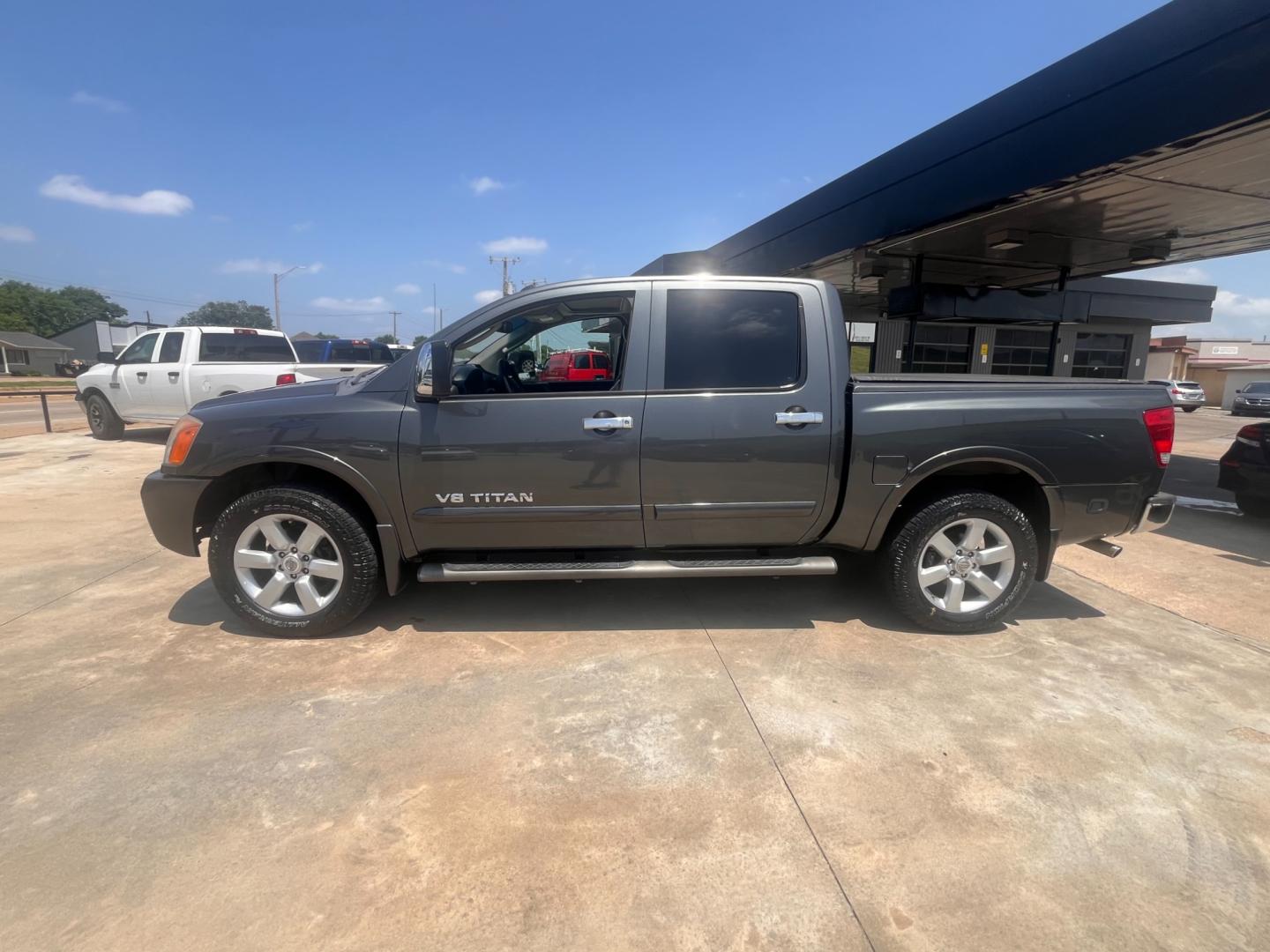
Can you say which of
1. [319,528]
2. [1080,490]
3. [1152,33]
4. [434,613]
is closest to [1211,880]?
[1080,490]

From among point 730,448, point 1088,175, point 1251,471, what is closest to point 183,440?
point 730,448

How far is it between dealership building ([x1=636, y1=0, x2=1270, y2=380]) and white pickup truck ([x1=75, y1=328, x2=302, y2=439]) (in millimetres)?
6563

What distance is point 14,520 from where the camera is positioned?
20.0ft

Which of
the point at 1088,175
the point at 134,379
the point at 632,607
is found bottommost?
the point at 632,607

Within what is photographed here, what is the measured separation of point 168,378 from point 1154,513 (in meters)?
12.7

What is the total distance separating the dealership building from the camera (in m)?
4.89

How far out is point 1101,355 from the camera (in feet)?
81.7

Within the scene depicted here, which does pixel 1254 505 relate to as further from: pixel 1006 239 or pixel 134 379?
pixel 134 379

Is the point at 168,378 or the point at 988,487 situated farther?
the point at 168,378

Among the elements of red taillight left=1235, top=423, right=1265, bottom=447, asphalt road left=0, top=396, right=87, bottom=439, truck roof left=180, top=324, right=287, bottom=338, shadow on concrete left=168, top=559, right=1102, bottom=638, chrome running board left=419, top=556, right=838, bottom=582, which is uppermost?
truck roof left=180, top=324, right=287, bottom=338

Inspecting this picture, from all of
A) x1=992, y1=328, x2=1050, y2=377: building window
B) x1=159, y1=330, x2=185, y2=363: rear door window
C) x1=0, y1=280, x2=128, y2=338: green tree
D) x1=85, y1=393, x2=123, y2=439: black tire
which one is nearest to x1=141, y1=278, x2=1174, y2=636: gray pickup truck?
x1=159, y1=330, x2=185, y2=363: rear door window

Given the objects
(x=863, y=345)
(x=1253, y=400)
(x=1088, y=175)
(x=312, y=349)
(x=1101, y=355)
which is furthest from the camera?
(x=1101, y=355)

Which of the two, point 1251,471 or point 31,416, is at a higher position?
point 1251,471

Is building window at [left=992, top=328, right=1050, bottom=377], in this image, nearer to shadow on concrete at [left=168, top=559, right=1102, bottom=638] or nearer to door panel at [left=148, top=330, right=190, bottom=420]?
shadow on concrete at [left=168, top=559, right=1102, bottom=638]
